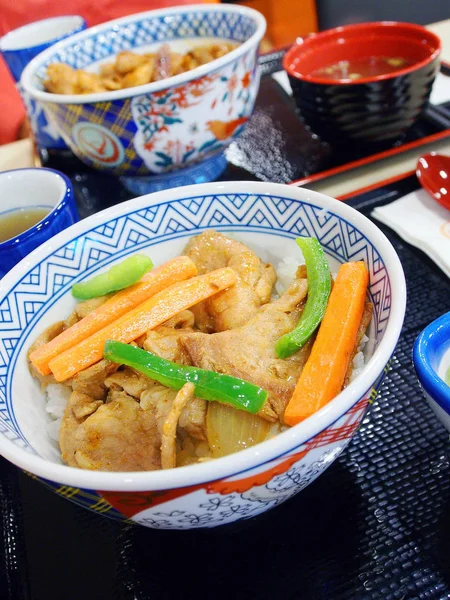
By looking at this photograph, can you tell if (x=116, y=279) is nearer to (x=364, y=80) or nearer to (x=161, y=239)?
(x=161, y=239)

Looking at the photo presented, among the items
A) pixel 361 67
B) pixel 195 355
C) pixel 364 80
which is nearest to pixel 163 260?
pixel 195 355

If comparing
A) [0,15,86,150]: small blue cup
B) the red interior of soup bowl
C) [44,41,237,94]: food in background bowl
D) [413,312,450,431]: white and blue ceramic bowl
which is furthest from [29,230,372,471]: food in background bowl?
[0,15,86,150]: small blue cup

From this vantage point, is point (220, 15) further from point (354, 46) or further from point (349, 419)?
point (349, 419)

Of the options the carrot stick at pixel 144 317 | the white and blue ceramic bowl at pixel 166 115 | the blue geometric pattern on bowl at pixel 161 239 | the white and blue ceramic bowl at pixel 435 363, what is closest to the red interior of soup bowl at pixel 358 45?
the white and blue ceramic bowl at pixel 166 115

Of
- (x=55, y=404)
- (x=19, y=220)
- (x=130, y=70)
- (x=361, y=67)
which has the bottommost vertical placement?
(x=55, y=404)

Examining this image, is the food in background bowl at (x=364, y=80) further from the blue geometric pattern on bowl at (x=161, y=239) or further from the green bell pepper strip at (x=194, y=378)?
the green bell pepper strip at (x=194, y=378)

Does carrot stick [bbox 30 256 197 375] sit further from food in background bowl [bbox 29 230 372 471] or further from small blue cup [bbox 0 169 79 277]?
small blue cup [bbox 0 169 79 277]
